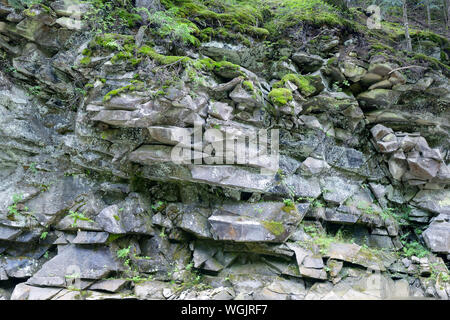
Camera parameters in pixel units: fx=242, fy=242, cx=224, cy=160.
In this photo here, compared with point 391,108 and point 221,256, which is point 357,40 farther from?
point 221,256

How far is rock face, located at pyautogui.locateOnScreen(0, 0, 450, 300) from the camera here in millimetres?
6402

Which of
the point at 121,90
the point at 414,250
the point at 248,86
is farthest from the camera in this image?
the point at 414,250

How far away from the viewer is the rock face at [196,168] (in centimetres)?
640

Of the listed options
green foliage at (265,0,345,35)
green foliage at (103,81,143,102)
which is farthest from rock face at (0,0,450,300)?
green foliage at (265,0,345,35)

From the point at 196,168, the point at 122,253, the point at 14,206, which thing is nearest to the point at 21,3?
the point at 14,206

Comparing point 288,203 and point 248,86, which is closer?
point 248,86

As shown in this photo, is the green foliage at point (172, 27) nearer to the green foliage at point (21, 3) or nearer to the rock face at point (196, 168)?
the rock face at point (196, 168)

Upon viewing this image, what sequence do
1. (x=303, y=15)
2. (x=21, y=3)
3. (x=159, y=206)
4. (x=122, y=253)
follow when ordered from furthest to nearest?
(x=303, y=15) → (x=159, y=206) → (x=21, y=3) → (x=122, y=253)

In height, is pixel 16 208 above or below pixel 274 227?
above

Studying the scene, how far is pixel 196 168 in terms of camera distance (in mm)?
6699

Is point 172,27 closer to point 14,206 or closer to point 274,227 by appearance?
point 274,227

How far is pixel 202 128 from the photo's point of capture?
654cm

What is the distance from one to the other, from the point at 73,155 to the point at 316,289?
25.5 feet
